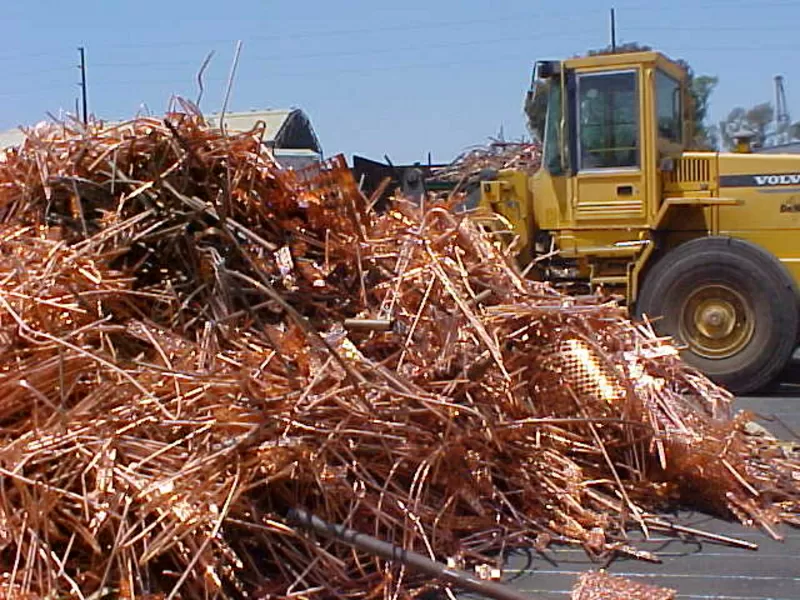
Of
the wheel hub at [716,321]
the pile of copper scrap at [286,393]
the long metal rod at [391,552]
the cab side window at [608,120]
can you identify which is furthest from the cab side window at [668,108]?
the long metal rod at [391,552]

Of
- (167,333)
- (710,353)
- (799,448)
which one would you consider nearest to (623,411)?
(799,448)

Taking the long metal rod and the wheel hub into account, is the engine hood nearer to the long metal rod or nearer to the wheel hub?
the wheel hub

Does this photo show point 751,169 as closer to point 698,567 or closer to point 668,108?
point 668,108

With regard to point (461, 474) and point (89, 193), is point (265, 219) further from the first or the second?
point (461, 474)

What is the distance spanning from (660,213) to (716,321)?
0.85m

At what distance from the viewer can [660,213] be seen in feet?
24.8

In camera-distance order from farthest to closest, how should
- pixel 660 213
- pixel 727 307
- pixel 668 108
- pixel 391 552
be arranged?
pixel 668 108, pixel 660 213, pixel 727 307, pixel 391 552

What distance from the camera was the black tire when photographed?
714 centimetres

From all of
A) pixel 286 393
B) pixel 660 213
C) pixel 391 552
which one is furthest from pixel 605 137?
pixel 391 552

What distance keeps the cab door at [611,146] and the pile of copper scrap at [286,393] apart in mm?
3123

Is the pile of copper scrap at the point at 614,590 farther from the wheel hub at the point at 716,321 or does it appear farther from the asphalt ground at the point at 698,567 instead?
the wheel hub at the point at 716,321

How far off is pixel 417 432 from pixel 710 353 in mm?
4528

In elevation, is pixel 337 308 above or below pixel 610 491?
above

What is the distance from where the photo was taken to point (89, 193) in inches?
161
